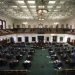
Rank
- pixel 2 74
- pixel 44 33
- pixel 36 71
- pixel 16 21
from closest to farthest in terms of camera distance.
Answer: pixel 2 74 < pixel 36 71 < pixel 44 33 < pixel 16 21

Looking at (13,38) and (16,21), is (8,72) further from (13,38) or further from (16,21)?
(16,21)

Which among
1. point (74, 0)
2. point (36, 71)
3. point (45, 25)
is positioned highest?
point (74, 0)

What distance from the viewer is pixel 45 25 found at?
139ft

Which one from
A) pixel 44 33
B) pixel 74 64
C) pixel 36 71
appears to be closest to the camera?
pixel 36 71

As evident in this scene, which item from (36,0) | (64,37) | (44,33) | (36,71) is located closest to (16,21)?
(44,33)

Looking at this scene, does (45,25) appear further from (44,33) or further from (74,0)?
(74,0)

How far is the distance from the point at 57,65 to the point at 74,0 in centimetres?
743

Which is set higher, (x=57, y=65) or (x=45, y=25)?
(x=45, y=25)

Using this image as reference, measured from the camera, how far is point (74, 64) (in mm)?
16719

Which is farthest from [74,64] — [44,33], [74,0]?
[44,33]

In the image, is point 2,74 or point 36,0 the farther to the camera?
point 36,0

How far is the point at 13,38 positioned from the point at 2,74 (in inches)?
1015

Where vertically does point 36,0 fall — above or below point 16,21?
above

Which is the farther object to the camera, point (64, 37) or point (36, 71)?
point (64, 37)
